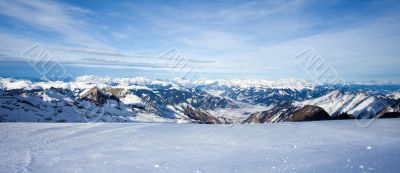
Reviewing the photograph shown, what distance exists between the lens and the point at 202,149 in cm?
1368

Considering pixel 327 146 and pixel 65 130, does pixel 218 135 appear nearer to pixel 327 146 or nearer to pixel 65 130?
pixel 327 146

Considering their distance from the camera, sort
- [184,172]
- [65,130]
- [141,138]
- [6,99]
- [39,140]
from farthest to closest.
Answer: [6,99]
[65,130]
[141,138]
[39,140]
[184,172]

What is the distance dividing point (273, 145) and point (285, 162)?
10.6ft

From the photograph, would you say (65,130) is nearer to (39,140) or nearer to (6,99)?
A: (39,140)

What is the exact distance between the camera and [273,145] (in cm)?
1423

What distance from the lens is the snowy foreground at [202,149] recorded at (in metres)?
10.6

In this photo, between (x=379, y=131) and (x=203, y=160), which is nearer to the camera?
(x=203, y=160)

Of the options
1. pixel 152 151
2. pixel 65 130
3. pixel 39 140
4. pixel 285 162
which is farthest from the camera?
pixel 65 130

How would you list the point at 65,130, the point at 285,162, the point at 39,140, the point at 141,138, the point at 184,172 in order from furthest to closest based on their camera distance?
the point at 65,130 → the point at 141,138 → the point at 39,140 → the point at 285,162 → the point at 184,172

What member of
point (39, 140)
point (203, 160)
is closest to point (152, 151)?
point (203, 160)

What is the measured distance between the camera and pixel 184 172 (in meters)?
10.1

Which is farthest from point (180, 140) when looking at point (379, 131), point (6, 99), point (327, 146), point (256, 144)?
point (6, 99)

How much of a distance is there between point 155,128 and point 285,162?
11.3 meters

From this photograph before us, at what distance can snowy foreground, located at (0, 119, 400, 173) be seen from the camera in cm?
1056
